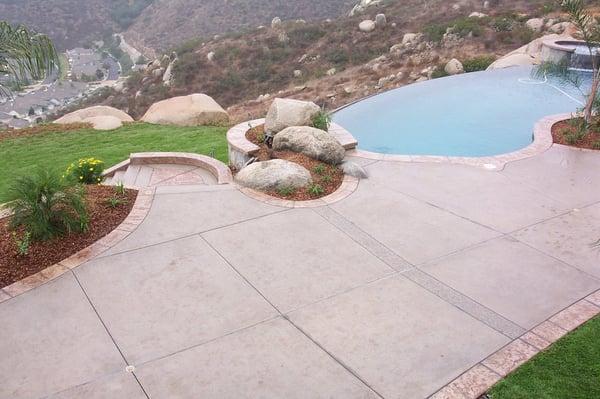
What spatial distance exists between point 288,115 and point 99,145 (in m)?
7.24

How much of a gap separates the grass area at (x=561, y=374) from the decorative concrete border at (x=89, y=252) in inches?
176

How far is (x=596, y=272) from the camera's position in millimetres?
5465

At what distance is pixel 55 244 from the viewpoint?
221 inches

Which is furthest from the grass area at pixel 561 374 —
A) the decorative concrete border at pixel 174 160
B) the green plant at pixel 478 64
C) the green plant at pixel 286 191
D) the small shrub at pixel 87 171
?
the green plant at pixel 478 64

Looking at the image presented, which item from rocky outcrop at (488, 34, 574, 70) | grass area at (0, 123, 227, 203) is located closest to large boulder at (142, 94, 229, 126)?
grass area at (0, 123, 227, 203)

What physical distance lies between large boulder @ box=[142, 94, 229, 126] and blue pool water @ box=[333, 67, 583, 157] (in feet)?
18.6

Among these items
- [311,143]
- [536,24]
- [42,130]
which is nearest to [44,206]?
[311,143]

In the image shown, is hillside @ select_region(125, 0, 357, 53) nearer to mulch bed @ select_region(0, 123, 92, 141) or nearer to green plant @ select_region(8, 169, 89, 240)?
mulch bed @ select_region(0, 123, 92, 141)

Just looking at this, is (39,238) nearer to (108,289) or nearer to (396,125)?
(108,289)

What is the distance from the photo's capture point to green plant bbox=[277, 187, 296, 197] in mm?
7250

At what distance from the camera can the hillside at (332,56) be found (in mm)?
23781

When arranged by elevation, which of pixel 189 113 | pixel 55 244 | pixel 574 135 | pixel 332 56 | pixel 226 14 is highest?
pixel 226 14

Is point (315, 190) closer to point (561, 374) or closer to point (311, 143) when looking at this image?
point (311, 143)

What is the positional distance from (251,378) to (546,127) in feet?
31.4
